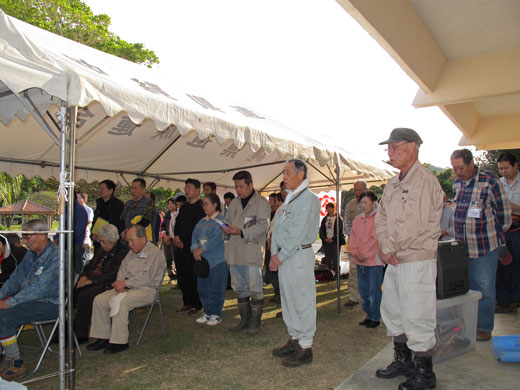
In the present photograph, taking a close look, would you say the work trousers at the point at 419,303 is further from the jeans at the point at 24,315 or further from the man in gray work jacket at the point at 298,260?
the jeans at the point at 24,315

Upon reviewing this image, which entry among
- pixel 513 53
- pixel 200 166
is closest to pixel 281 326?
pixel 200 166

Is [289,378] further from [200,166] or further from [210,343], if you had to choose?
[200,166]

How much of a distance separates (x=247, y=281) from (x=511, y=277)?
3520 millimetres

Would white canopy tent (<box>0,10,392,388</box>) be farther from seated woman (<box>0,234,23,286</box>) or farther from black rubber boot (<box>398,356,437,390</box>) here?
black rubber boot (<box>398,356,437,390</box>)

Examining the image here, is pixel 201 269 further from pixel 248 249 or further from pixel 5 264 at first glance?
pixel 5 264

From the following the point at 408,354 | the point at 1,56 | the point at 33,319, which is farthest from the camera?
the point at 33,319

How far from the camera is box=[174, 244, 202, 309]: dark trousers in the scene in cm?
596

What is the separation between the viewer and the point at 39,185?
84.4 ft

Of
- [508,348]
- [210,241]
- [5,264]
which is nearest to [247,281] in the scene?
[210,241]

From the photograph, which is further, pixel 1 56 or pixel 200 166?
pixel 200 166

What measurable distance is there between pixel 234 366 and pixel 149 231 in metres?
2.73

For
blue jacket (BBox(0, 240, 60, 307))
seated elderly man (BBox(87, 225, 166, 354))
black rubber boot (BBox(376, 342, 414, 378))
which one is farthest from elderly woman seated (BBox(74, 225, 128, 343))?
black rubber boot (BBox(376, 342, 414, 378))

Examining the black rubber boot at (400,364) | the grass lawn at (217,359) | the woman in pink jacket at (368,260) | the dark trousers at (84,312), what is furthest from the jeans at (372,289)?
the dark trousers at (84,312)

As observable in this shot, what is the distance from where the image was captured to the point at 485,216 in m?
4.02
